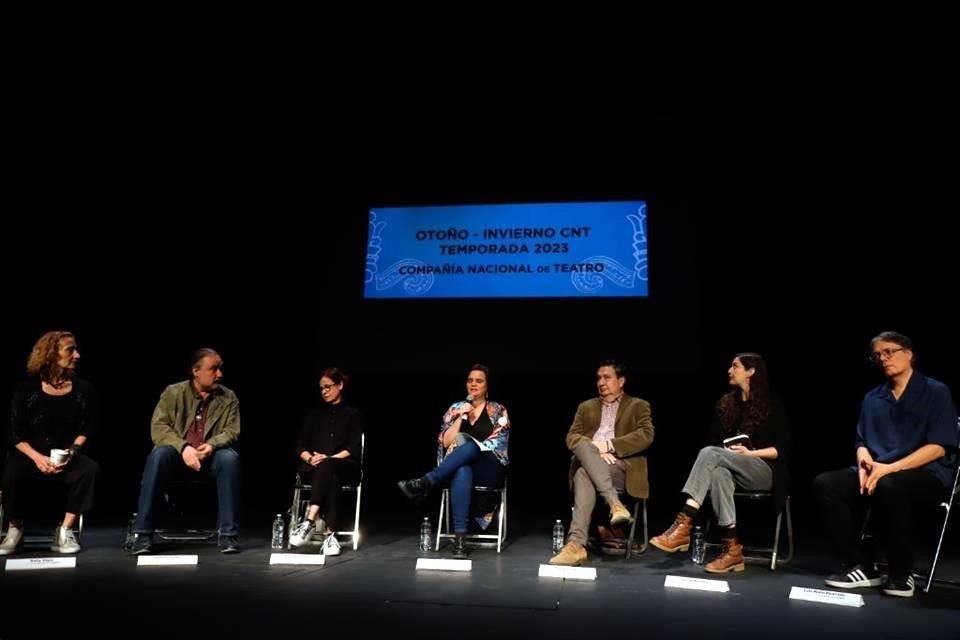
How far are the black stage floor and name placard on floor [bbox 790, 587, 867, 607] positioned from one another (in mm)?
48

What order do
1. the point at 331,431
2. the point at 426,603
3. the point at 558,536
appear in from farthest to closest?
1. the point at 331,431
2. the point at 558,536
3. the point at 426,603

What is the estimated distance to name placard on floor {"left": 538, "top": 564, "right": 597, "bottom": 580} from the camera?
3.38 metres

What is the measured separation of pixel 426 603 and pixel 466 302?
3.32 meters

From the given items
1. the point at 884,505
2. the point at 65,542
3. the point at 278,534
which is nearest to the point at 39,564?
the point at 65,542

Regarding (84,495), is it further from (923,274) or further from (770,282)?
(923,274)

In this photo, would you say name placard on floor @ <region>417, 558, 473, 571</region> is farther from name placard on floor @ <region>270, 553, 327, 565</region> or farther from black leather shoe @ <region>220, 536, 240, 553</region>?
black leather shoe @ <region>220, 536, 240, 553</region>

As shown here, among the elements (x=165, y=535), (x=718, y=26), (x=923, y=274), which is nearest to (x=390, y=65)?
(x=718, y=26)

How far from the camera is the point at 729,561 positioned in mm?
3605

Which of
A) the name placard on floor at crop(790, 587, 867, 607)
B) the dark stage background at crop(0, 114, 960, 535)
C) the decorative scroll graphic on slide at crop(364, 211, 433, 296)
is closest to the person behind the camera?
the name placard on floor at crop(790, 587, 867, 607)

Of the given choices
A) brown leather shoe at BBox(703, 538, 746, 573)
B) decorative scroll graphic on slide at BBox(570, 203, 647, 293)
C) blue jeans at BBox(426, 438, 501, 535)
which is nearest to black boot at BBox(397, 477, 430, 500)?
blue jeans at BBox(426, 438, 501, 535)

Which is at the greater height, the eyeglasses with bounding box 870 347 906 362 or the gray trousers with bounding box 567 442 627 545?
the eyeglasses with bounding box 870 347 906 362

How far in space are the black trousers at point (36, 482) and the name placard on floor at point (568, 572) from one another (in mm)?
2361

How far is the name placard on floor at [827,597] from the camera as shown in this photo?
291 cm

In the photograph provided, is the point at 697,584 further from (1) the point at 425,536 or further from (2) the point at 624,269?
A: (2) the point at 624,269
